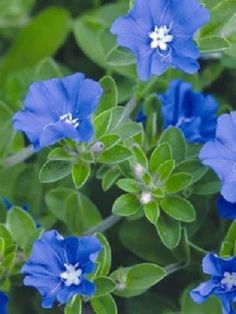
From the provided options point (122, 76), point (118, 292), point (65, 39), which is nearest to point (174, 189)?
point (118, 292)

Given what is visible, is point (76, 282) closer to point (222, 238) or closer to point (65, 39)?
point (222, 238)

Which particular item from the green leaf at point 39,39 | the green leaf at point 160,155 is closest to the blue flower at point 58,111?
the green leaf at point 160,155

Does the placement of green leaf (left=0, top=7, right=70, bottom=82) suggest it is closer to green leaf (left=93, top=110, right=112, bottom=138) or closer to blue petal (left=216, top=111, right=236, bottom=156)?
green leaf (left=93, top=110, right=112, bottom=138)

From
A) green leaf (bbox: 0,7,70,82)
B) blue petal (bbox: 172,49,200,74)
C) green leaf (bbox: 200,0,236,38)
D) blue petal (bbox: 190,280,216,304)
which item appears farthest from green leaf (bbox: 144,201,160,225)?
green leaf (bbox: 0,7,70,82)

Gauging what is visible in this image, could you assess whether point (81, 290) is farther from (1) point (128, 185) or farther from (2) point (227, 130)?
(2) point (227, 130)

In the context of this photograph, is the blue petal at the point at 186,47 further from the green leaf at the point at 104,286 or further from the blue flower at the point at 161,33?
the green leaf at the point at 104,286

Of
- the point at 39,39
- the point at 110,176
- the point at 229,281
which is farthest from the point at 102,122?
the point at 39,39
